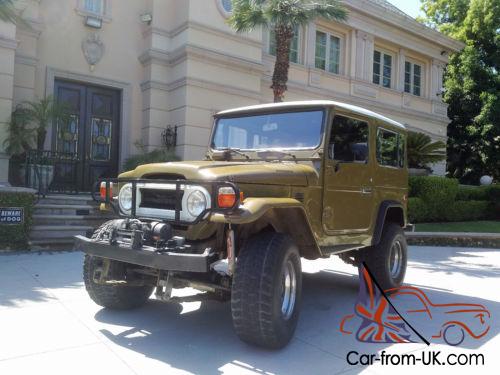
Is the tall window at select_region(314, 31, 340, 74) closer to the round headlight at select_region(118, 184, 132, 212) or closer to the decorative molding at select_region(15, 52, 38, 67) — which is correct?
the decorative molding at select_region(15, 52, 38, 67)

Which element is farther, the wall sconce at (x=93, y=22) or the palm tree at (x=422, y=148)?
the palm tree at (x=422, y=148)

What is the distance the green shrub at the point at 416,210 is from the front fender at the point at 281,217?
33.8 feet

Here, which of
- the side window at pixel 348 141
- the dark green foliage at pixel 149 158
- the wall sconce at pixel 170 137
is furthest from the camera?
the wall sconce at pixel 170 137

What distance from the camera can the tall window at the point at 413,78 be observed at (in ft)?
67.4

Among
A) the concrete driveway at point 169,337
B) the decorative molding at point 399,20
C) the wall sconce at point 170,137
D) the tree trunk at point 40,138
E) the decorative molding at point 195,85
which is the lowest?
the concrete driveway at point 169,337

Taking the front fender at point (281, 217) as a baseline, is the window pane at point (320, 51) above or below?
above

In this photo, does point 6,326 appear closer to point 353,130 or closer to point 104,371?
point 104,371

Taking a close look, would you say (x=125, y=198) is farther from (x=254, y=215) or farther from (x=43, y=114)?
(x=43, y=114)

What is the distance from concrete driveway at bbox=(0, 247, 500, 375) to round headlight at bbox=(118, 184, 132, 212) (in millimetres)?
943

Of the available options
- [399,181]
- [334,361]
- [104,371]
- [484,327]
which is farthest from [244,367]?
[399,181]

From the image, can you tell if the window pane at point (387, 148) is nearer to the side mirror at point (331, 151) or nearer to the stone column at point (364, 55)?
the side mirror at point (331, 151)

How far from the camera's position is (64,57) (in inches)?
458

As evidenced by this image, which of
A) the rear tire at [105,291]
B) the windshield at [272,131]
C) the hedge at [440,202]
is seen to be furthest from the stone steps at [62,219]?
the hedge at [440,202]

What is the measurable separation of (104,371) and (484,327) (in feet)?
11.6
